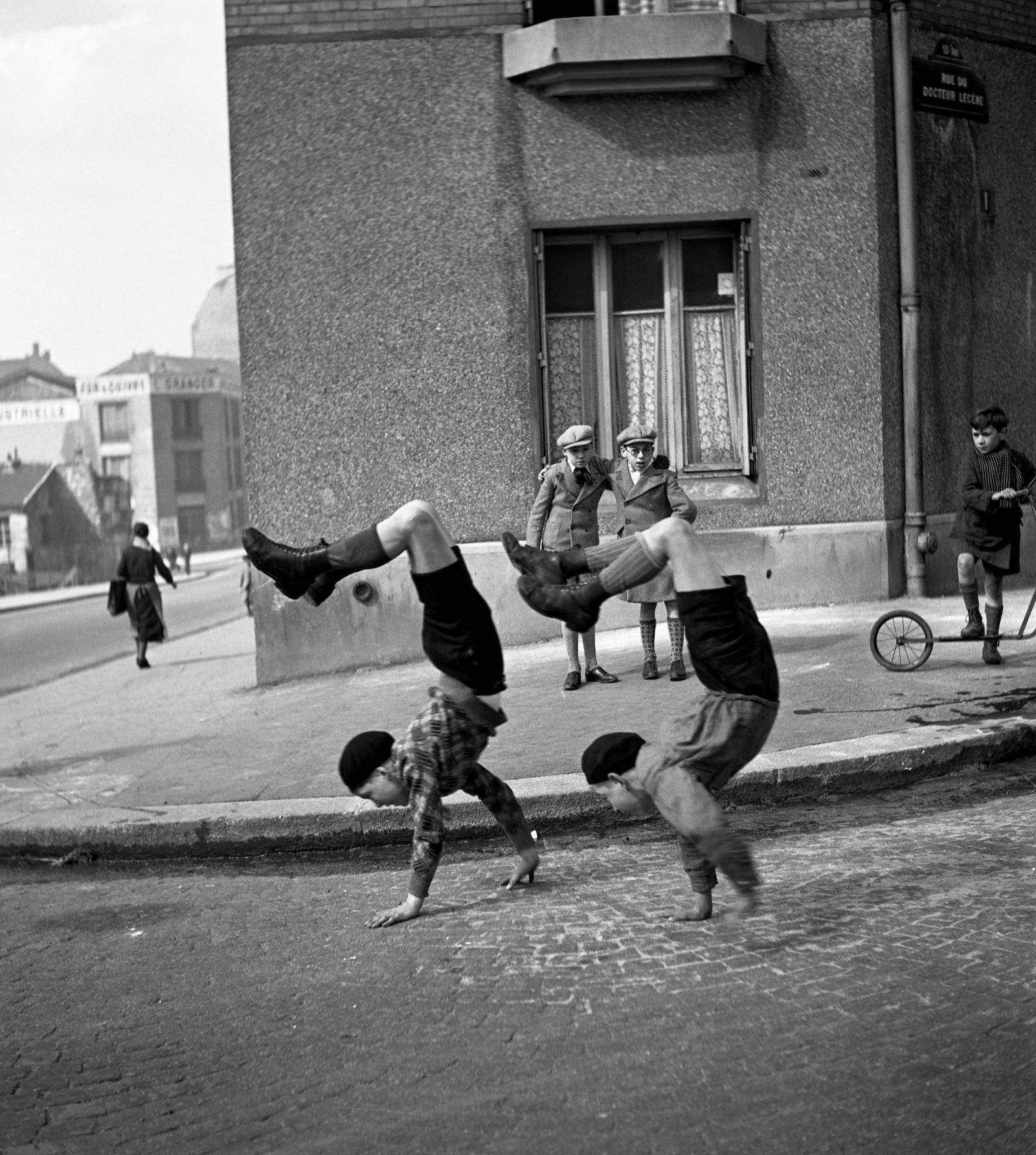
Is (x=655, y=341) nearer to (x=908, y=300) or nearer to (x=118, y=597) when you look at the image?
(x=908, y=300)

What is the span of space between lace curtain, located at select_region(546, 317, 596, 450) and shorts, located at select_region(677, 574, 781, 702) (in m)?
7.57

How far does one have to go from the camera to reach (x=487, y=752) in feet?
26.0

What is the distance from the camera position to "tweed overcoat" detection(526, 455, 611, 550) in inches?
377

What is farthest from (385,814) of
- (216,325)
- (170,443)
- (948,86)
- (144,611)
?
(216,325)

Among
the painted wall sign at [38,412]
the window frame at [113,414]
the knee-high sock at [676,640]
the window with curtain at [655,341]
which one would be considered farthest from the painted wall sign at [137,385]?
the knee-high sock at [676,640]

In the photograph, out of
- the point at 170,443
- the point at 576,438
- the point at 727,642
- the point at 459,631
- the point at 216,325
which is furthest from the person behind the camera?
the point at 216,325

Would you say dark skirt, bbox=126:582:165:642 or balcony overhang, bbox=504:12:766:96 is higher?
balcony overhang, bbox=504:12:766:96

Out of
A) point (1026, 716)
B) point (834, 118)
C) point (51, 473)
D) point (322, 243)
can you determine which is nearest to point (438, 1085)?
point (1026, 716)

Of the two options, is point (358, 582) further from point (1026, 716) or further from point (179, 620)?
point (179, 620)

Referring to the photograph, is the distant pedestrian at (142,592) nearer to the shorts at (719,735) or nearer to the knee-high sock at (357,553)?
the knee-high sock at (357,553)

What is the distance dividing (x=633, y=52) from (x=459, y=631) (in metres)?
7.60

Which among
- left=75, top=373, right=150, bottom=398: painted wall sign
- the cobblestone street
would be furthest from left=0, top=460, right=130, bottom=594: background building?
the cobblestone street

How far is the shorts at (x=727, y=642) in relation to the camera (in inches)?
189

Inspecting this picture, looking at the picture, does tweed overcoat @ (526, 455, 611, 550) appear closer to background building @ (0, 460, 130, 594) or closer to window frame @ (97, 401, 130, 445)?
background building @ (0, 460, 130, 594)
